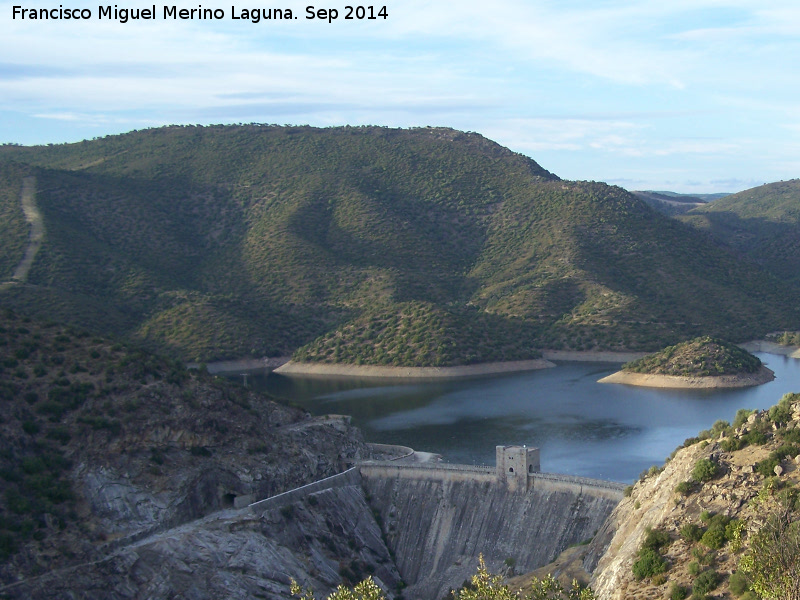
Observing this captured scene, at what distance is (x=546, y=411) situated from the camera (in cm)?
10819

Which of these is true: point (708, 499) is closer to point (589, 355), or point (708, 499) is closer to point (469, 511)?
point (469, 511)

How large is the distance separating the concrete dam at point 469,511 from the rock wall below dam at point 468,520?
0.06 m

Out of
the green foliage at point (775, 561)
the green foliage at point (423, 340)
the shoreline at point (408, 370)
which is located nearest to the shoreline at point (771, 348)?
the green foliage at point (423, 340)

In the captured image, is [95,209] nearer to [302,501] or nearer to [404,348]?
[404,348]

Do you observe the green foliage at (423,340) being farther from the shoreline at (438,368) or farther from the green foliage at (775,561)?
the green foliage at (775,561)

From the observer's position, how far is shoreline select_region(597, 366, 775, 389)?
124125mm

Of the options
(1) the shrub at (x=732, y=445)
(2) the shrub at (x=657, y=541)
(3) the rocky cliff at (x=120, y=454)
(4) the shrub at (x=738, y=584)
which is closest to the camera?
(4) the shrub at (x=738, y=584)

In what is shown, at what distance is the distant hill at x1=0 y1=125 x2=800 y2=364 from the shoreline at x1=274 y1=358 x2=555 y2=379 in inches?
62.6

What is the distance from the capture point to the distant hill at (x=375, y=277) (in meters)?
146

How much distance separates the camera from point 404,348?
141 m

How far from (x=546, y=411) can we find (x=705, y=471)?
68.3m

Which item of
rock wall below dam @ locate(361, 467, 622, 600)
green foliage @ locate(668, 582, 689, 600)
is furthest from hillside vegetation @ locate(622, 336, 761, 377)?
green foliage @ locate(668, 582, 689, 600)

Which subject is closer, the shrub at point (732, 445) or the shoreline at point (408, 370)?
the shrub at point (732, 445)

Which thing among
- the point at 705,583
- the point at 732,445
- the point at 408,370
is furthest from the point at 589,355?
the point at 705,583
